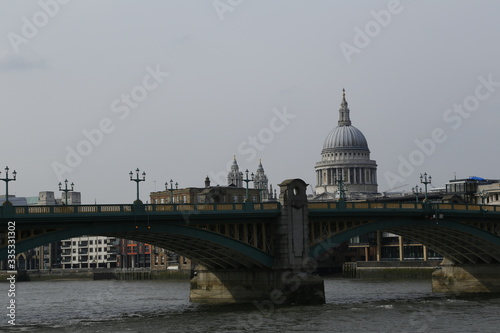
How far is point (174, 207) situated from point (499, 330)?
2686 centimetres

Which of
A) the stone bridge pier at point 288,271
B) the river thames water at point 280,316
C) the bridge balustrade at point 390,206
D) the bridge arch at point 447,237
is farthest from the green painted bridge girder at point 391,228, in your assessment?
the river thames water at point 280,316

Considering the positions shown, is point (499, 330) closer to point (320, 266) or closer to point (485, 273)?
point (485, 273)

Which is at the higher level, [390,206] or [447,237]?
[390,206]

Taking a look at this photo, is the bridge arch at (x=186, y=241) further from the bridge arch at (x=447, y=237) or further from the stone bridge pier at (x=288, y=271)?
the bridge arch at (x=447, y=237)

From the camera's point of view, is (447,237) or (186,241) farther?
(447,237)

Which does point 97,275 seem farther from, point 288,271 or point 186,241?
point 288,271

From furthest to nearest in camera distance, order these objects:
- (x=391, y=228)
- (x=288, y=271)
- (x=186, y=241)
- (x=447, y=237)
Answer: (x=447, y=237)
(x=391, y=228)
(x=288, y=271)
(x=186, y=241)

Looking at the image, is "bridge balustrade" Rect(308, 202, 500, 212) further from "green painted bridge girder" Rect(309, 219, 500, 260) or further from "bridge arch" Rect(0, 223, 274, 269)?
"bridge arch" Rect(0, 223, 274, 269)

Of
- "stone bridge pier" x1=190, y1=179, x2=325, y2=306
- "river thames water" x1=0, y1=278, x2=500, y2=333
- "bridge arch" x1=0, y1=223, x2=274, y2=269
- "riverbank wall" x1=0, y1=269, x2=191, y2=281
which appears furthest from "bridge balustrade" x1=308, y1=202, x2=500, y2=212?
"riverbank wall" x1=0, y1=269, x2=191, y2=281

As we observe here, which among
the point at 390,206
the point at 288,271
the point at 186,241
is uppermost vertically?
the point at 390,206

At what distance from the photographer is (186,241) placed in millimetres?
80812

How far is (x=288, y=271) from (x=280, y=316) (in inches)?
364

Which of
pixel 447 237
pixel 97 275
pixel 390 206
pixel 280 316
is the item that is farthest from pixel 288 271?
pixel 97 275

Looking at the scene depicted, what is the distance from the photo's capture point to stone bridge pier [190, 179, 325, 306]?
81.2 metres
